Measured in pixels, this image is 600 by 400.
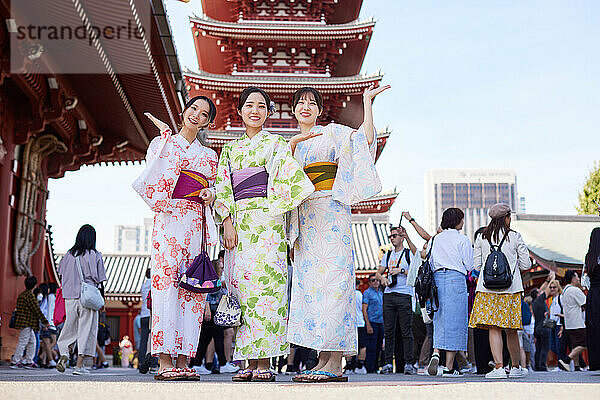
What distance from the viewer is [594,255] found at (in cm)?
602

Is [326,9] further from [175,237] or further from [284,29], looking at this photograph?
[175,237]

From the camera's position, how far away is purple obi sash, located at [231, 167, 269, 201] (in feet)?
14.8

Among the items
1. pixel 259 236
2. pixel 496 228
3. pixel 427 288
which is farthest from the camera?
pixel 427 288

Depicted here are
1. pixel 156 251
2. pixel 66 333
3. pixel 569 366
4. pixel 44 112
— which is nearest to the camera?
pixel 156 251

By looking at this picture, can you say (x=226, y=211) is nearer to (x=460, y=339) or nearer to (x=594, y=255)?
(x=460, y=339)

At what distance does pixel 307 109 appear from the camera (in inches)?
189

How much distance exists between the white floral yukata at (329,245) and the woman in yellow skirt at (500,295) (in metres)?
1.58

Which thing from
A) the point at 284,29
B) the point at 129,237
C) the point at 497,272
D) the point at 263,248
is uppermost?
the point at 129,237

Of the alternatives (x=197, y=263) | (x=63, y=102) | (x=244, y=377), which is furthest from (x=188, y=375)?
(x=63, y=102)

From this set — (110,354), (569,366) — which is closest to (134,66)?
(569,366)

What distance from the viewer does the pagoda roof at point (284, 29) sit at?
1848 centimetres

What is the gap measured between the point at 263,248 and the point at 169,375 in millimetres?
1043

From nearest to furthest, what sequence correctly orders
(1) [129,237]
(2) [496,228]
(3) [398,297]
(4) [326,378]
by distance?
(4) [326,378] → (2) [496,228] → (3) [398,297] → (1) [129,237]

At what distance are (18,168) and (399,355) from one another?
22.7ft
